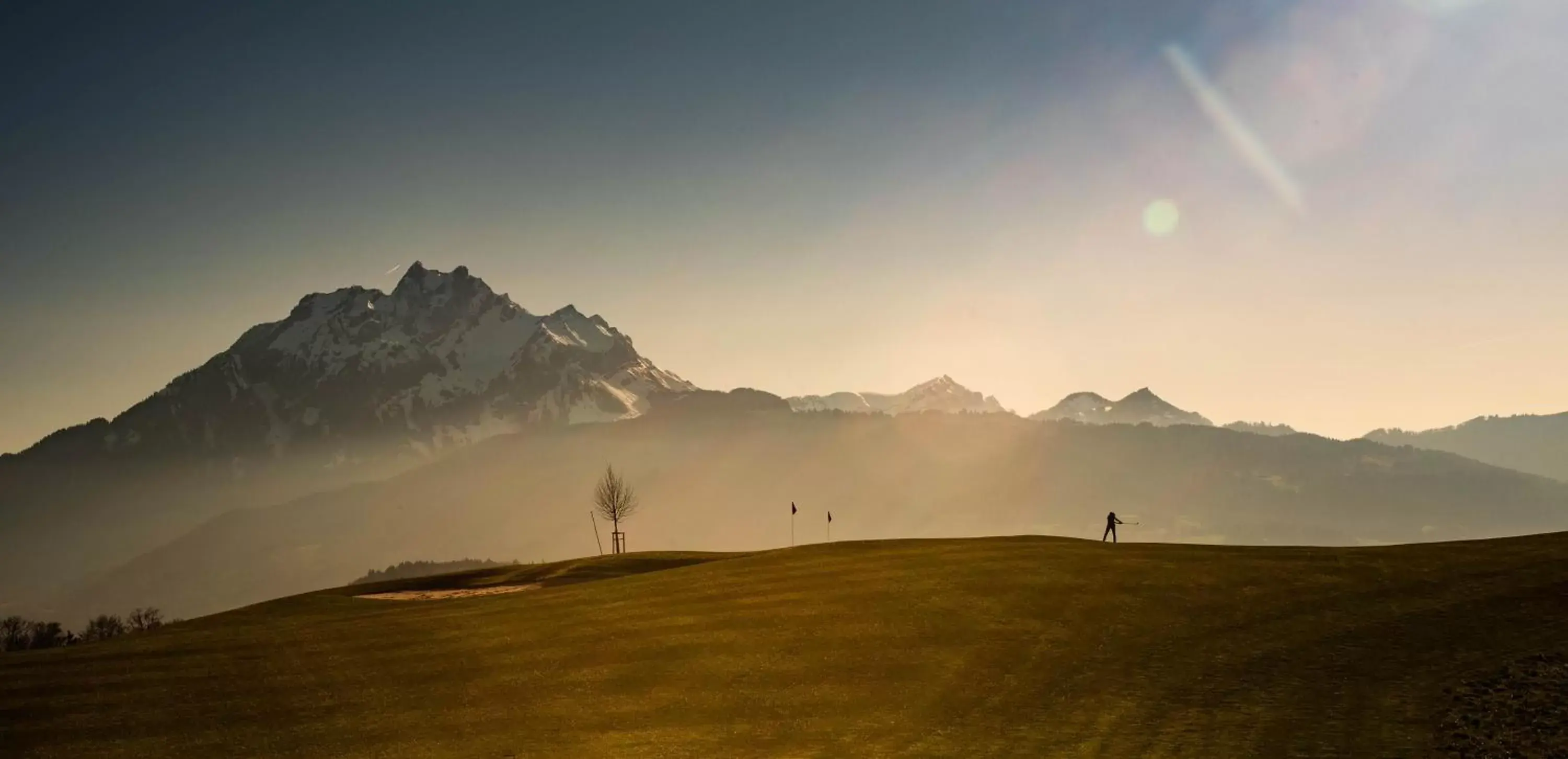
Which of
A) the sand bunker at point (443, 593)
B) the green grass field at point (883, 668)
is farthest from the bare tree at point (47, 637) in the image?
the green grass field at point (883, 668)

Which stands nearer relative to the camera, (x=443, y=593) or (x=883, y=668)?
(x=883, y=668)

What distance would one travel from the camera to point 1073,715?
30.6m

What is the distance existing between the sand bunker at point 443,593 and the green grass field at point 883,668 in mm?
14572

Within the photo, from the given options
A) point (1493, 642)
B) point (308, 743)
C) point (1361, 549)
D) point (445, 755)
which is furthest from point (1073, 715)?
point (1361, 549)

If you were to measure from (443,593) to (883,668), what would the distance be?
145 ft

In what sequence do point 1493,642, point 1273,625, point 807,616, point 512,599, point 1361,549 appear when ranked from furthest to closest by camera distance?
point 512,599
point 1361,549
point 807,616
point 1273,625
point 1493,642

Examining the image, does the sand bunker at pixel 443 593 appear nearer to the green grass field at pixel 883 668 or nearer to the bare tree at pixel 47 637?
the green grass field at pixel 883 668

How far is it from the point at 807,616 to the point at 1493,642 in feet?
83.9

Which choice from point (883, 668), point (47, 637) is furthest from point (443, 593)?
point (47, 637)

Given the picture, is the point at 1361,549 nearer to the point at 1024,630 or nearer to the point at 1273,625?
the point at 1273,625

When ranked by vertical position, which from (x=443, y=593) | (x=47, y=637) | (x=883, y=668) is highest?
(x=443, y=593)

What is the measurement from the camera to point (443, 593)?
6919 centimetres

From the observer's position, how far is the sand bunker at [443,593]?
6550 cm

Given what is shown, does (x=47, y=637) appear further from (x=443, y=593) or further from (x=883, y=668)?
(x=883, y=668)
